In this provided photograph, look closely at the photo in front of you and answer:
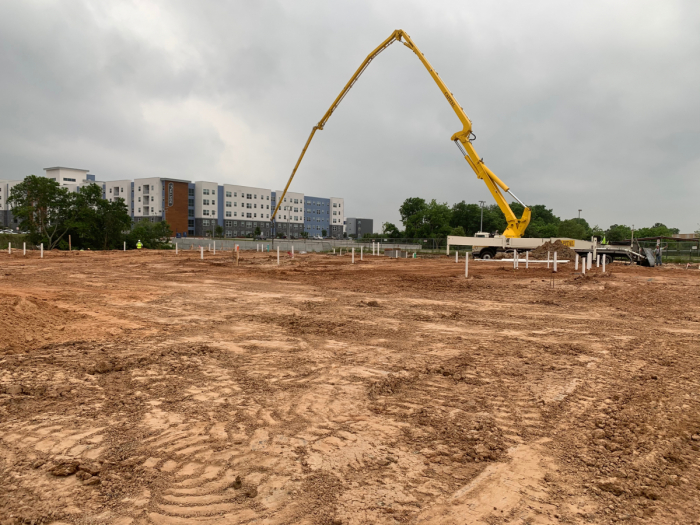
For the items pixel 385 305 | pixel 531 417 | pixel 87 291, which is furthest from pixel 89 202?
pixel 531 417

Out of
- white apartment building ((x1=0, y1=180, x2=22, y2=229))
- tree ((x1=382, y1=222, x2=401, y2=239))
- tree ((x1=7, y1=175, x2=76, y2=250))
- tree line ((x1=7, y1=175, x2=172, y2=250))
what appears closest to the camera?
tree ((x1=7, y1=175, x2=76, y2=250))

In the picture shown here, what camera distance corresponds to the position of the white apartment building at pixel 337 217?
479ft

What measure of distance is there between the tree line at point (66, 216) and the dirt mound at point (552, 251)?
50.3 m

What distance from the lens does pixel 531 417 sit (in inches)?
191

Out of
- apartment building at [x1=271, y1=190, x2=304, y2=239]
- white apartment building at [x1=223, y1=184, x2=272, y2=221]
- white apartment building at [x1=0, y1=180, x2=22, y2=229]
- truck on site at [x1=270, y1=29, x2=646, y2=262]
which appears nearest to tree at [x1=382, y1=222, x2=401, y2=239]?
apartment building at [x1=271, y1=190, x2=304, y2=239]

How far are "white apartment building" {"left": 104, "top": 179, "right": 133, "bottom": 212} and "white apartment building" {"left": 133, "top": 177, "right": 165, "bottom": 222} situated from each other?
276cm

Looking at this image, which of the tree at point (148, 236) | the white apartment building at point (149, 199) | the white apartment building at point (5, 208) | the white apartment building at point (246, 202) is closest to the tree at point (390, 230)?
the white apartment building at point (246, 202)

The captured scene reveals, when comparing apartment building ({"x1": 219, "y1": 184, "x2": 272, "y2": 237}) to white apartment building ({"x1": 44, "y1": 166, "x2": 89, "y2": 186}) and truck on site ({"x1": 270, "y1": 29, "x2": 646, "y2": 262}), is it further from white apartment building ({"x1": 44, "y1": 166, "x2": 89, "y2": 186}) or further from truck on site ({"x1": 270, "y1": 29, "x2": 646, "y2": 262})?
truck on site ({"x1": 270, "y1": 29, "x2": 646, "y2": 262})

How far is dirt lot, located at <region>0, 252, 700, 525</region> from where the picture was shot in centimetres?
324

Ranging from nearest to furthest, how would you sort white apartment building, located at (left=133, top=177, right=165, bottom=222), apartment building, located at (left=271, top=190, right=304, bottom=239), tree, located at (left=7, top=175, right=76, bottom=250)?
1. tree, located at (left=7, top=175, right=76, bottom=250)
2. white apartment building, located at (left=133, top=177, right=165, bottom=222)
3. apartment building, located at (left=271, top=190, right=304, bottom=239)

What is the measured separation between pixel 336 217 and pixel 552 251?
116607 mm

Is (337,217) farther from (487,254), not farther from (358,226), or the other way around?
(487,254)

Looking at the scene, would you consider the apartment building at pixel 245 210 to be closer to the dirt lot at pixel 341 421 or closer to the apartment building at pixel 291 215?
the apartment building at pixel 291 215

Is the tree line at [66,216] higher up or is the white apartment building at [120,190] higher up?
the white apartment building at [120,190]
